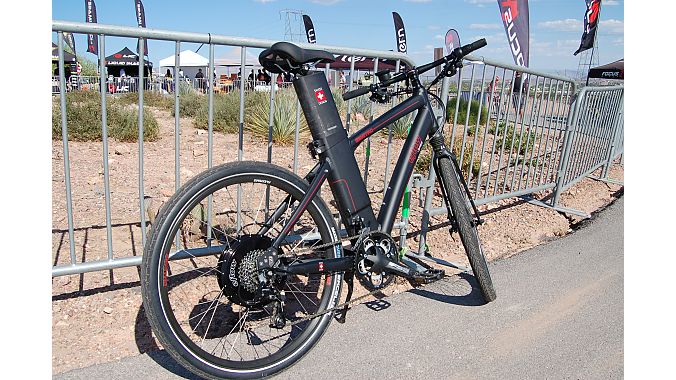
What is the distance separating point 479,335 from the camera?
3.23 meters

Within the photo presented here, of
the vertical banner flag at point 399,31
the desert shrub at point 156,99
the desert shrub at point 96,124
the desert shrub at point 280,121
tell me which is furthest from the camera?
the vertical banner flag at point 399,31

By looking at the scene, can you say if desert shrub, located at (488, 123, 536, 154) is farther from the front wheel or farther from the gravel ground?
the front wheel

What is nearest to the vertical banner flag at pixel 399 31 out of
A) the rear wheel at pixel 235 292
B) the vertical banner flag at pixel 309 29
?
the vertical banner flag at pixel 309 29

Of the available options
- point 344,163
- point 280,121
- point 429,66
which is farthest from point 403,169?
point 280,121

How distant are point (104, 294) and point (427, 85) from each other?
8.79ft

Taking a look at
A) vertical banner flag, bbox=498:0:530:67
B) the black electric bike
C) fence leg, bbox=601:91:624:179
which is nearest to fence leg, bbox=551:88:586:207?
fence leg, bbox=601:91:624:179

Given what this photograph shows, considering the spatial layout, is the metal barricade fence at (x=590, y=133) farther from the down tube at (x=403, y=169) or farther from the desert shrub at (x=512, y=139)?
the down tube at (x=403, y=169)

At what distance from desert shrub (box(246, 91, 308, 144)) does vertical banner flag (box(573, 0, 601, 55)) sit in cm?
1549

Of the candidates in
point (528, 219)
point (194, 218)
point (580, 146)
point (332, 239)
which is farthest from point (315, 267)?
point (580, 146)

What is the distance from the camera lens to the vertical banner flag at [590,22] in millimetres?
20062

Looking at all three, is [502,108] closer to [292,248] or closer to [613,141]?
[292,248]

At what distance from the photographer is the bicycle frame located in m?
2.74

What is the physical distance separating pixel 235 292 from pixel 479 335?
64.3 inches

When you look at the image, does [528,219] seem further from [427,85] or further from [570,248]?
[427,85]
